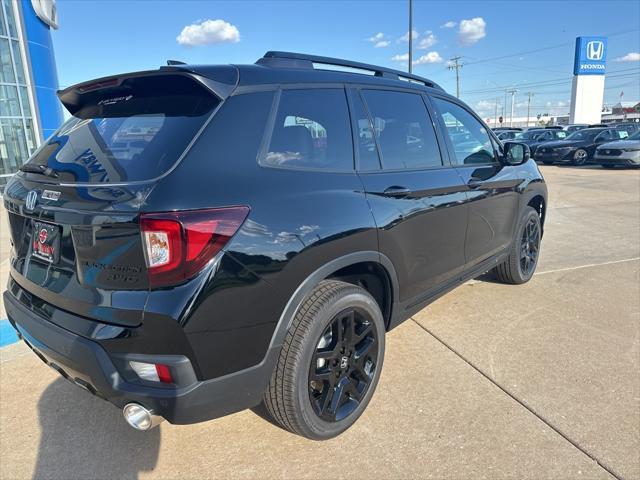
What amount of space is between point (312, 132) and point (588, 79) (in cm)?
5032

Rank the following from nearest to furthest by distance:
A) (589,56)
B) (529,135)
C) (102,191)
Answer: (102,191)
(529,135)
(589,56)

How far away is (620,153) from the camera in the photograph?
1612 centimetres

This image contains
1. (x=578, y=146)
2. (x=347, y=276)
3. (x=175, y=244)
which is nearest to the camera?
(x=175, y=244)

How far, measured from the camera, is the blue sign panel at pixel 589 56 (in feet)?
140

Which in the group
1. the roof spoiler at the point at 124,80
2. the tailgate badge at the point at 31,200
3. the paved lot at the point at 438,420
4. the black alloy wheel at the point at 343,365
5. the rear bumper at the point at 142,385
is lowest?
the paved lot at the point at 438,420

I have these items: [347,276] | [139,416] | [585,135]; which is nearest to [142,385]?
[139,416]

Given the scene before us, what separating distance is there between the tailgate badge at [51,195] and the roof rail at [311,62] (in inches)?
45.3

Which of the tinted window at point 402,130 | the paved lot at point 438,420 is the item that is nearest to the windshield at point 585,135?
the paved lot at point 438,420

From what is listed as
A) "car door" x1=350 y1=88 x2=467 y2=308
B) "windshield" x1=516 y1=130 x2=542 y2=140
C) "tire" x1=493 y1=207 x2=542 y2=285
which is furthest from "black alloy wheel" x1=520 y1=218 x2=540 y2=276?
"windshield" x1=516 y1=130 x2=542 y2=140

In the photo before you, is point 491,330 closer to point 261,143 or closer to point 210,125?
point 261,143

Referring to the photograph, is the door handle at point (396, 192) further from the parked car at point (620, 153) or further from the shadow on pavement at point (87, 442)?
the parked car at point (620, 153)

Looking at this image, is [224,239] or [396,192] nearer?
[224,239]

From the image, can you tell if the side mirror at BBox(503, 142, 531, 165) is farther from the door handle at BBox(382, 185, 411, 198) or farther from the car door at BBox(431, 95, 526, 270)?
the door handle at BBox(382, 185, 411, 198)

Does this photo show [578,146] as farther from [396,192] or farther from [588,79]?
[588,79]
